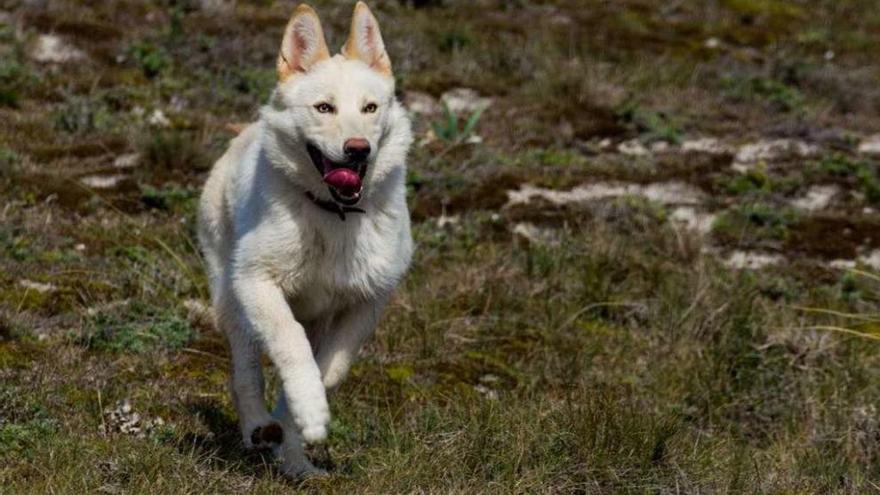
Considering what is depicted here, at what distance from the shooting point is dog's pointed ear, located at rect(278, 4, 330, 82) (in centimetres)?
579

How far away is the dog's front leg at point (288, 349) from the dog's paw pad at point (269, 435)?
15.7 inches

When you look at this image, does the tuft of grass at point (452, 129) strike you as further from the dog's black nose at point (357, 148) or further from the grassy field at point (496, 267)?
the dog's black nose at point (357, 148)

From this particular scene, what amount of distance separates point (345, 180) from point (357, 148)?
16 centimetres

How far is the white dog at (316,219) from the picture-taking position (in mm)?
5445

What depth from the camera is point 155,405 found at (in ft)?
20.5

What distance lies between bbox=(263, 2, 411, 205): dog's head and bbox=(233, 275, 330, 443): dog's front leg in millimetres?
488

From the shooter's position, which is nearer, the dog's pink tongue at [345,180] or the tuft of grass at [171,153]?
the dog's pink tongue at [345,180]

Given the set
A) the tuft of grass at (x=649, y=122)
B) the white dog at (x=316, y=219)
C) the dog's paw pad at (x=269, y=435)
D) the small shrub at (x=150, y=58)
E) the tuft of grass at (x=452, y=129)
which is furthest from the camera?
the small shrub at (x=150, y=58)

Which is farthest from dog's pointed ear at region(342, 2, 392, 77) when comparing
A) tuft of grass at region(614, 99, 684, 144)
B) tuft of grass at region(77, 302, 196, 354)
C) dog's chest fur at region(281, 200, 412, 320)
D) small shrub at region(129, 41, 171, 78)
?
small shrub at region(129, 41, 171, 78)

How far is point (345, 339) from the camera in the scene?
5773 mm

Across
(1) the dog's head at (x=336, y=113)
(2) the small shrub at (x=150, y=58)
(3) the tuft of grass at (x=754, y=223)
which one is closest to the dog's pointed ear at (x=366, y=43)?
(1) the dog's head at (x=336, y=113)

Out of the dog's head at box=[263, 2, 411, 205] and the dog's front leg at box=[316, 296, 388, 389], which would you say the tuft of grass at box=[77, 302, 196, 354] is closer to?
the dog's front leg at box=[316, 296, 388, 389]

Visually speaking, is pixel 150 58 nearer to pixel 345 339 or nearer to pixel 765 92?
pixel 765 92

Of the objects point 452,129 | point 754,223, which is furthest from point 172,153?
point 754,223
